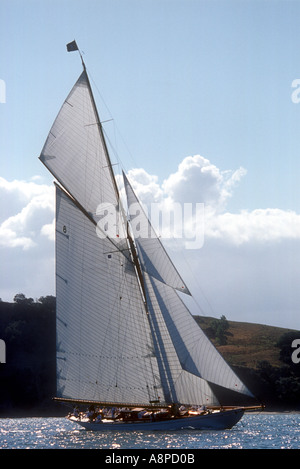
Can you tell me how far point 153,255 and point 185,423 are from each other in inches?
606

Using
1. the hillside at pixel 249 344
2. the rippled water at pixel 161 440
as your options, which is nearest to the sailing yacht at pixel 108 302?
the rippled water at pixel 161 440

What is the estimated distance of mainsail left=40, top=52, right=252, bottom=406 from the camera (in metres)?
60.1

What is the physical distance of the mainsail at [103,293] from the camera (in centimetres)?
6012

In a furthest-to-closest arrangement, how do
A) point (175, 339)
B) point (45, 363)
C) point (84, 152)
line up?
point (45, 363) → point (84, 152) → point (175, 339)

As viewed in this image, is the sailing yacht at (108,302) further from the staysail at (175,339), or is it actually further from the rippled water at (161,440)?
the rippled water at (161,440)

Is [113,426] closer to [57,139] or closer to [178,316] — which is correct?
[178,316]

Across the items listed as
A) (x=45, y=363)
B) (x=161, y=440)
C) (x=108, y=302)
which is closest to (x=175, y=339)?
(x=108, y=302)

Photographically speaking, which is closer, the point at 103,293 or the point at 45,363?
the point at 103,293

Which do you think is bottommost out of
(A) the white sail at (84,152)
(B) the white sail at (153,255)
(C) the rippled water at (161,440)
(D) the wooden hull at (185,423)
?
(C) the rippled water at (161,440)

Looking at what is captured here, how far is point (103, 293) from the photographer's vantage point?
61.5 m

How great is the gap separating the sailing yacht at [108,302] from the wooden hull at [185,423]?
0.10 meters

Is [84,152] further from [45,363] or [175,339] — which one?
[45,363]

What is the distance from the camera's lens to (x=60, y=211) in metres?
64.3
